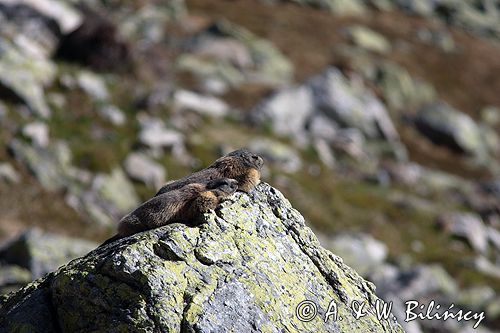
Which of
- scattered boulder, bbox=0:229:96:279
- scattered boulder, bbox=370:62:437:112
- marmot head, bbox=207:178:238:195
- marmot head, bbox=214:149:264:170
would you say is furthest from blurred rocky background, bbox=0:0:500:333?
marmot head, bbox=207:178:238:195

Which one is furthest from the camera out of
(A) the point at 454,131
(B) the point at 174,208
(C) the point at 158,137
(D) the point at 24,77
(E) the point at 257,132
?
(A) the point at 454,131

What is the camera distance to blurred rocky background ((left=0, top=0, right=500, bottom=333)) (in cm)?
2628

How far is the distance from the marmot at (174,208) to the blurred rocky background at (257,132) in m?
9.19

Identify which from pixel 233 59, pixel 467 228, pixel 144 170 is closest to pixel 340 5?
pixel 233 59

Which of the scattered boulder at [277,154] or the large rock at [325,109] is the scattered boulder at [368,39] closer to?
the large rock at [325,109]

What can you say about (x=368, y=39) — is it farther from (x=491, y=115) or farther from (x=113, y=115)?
(x=113, y=115)

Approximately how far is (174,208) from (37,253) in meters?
9.85

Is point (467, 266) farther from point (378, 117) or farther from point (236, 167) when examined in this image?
point (236, 167)

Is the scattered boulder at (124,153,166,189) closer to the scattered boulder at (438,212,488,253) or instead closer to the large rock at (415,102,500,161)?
the scattered boulder at (438,212,488,253)

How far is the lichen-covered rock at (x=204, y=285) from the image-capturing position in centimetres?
782

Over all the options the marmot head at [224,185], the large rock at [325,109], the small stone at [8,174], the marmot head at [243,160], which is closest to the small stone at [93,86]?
the small stone at [8,174]

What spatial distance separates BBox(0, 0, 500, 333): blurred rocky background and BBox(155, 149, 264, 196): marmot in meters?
8.72

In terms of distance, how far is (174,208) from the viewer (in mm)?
9070

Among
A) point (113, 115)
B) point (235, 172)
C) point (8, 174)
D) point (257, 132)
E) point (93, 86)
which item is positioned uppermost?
point (235, 172)
